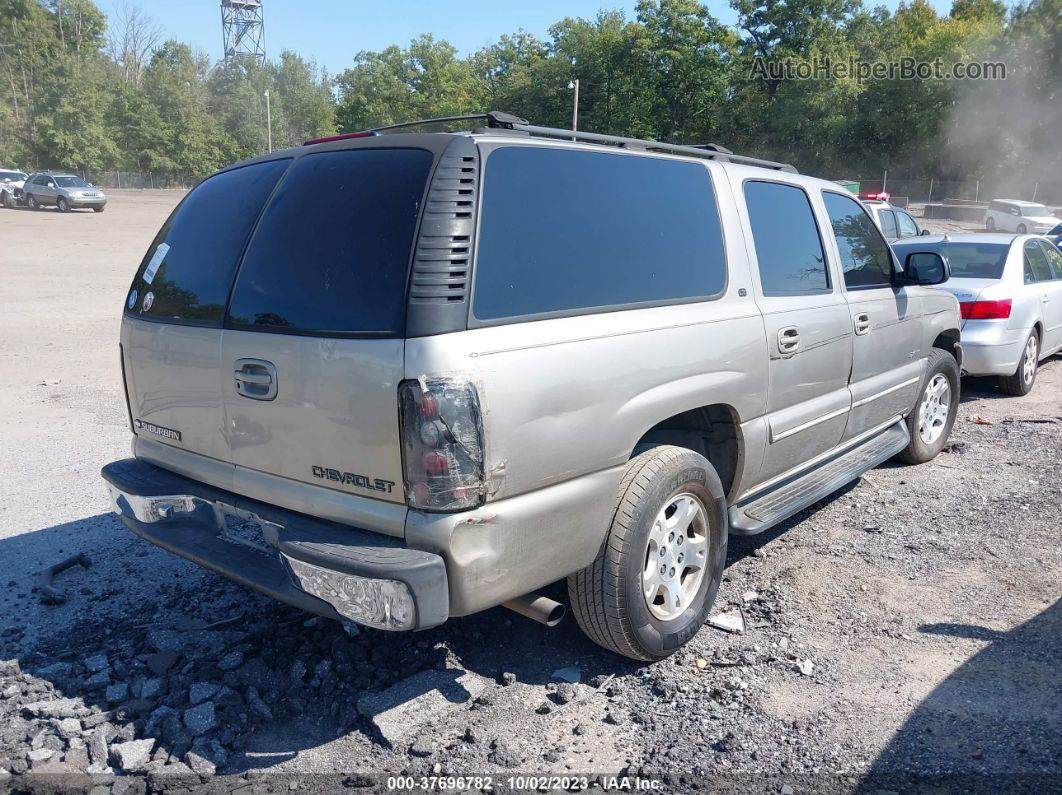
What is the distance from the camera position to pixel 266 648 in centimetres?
351

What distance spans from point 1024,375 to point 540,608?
7340 mm

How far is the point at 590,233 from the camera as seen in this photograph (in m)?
3.18

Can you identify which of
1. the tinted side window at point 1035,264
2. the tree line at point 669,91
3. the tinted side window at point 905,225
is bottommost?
the tinted side window at point 1035,264

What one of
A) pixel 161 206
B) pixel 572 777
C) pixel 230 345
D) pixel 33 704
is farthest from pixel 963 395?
pixel 161 206

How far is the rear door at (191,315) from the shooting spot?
319cm

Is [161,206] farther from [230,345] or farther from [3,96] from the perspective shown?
[230,345]

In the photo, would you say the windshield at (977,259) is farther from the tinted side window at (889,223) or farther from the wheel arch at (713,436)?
the tinted side window at (889,223)

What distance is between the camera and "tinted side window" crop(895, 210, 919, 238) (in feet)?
52.7

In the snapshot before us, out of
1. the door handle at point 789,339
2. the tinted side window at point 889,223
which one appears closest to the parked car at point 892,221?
the tinted side window at point 889,223

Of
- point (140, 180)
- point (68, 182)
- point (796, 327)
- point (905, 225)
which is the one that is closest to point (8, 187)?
point (68, 182)

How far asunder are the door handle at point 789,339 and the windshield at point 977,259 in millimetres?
5289

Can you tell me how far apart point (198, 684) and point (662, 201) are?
9.11ft

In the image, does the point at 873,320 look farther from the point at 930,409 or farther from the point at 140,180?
the point at 140,180
